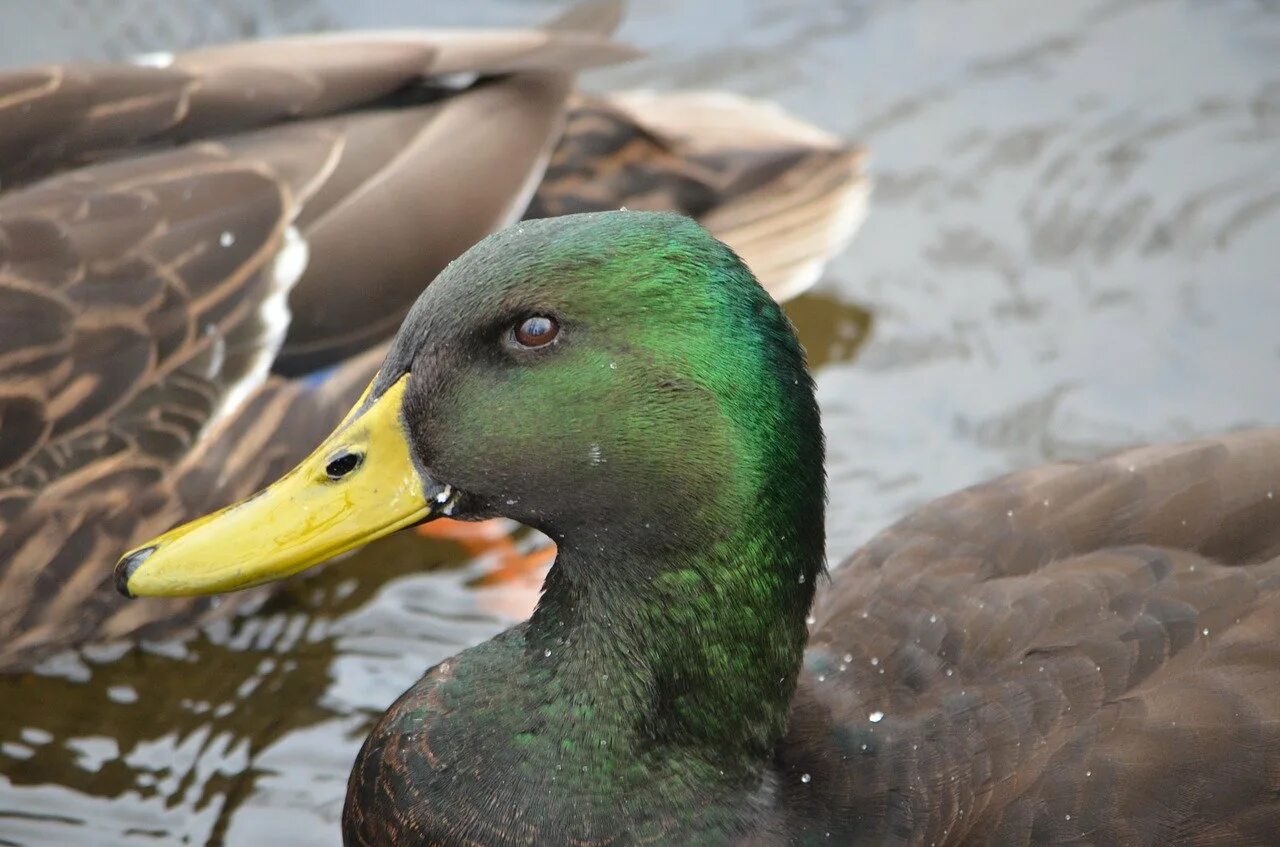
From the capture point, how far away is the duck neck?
9.95 ft

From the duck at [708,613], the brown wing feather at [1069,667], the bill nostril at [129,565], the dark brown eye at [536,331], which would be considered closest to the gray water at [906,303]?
the duck at [708,613]

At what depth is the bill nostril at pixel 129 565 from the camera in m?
2.99

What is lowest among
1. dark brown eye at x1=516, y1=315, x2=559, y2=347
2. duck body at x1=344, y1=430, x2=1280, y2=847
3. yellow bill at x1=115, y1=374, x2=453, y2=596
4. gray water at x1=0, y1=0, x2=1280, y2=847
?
gray water at x1=0, y1=0, x2=1280, y2=847

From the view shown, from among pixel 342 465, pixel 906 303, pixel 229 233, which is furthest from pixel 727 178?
pixel 342 465

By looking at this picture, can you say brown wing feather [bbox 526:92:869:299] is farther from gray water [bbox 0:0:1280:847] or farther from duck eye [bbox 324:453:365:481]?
duck eye [bbox 324:453:365:481]

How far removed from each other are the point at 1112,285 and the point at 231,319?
2869mm

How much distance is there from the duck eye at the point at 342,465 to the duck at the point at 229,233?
4.68 ft

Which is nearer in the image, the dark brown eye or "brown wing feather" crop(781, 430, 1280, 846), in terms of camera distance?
the dark brown eye

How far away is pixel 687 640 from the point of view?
10.1 ft

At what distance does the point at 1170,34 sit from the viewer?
6.44 metres

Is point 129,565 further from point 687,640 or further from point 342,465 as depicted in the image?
point 687,640

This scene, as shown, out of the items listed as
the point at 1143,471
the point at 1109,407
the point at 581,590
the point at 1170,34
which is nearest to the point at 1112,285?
the point at 1109,407

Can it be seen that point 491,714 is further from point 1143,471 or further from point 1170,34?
point 1170,34

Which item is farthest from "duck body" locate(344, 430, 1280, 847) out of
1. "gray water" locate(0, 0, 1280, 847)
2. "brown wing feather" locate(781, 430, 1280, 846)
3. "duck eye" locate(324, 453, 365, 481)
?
"gray water" locate(0, 0, 1280, 847)
